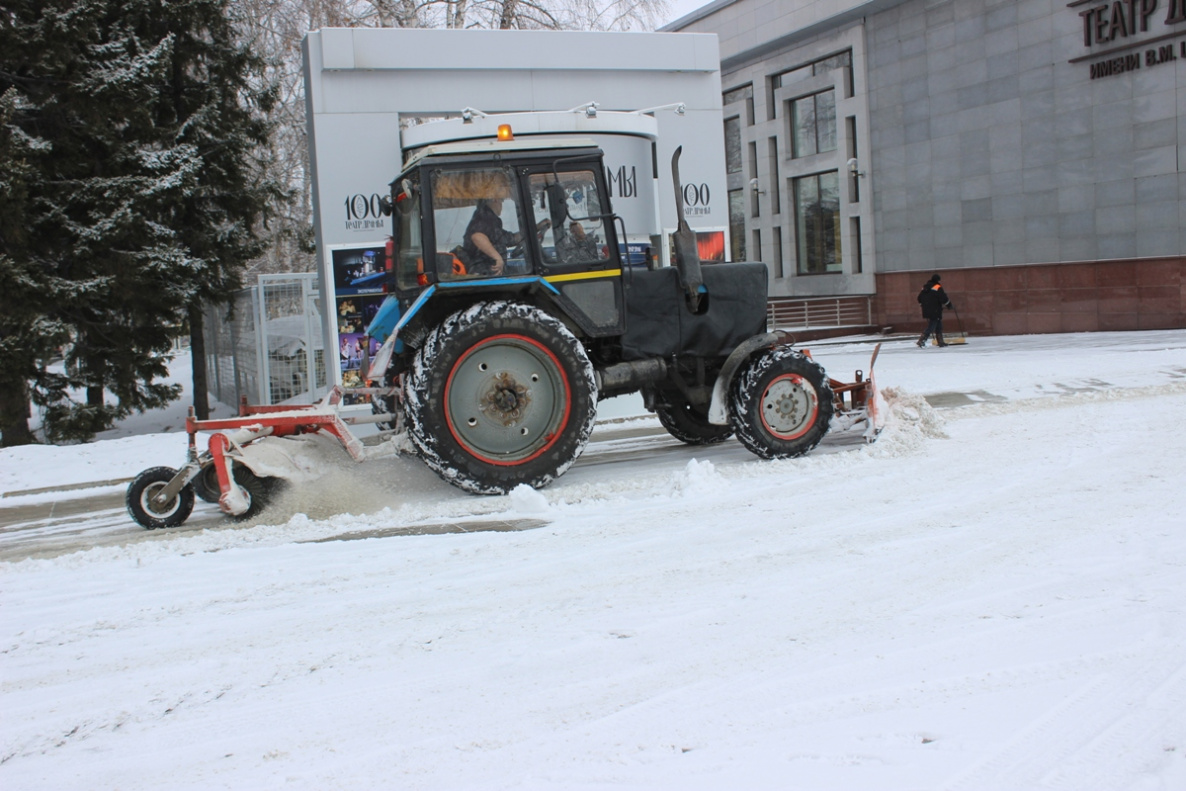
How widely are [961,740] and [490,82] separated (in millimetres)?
11619

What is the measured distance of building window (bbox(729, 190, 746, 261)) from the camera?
106ft

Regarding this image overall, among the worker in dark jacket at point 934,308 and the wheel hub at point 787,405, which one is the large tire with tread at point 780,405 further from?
the worker in dark jacket at point 934,308

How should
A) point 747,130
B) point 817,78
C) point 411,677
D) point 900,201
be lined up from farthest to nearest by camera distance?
point 747,130 → point 817,78 → point 900,201 → point 411,677

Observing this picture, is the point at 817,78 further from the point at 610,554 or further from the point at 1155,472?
the point at 610,554

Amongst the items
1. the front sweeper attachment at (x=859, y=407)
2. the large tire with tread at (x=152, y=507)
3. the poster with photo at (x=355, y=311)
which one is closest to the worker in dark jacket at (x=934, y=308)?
the poster with photo at (x=355, y=311)

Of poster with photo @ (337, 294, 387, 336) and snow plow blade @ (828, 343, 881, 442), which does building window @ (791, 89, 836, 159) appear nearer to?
poster with photo @ (337, 294, 387, 336)

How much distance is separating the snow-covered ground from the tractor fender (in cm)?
67

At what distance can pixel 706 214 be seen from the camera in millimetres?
14172

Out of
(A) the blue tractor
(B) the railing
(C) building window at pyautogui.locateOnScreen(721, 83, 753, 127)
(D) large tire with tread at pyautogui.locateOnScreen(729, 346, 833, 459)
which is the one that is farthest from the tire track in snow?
(C) building window at pyautogui.locateOnScreen(721, 83, 753, 127)

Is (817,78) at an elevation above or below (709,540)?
above

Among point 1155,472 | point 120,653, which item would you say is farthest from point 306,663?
point 1155,472

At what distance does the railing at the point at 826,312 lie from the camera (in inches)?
1088

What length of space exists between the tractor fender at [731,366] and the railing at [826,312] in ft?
65.7

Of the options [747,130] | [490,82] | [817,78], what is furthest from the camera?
[747,130]
